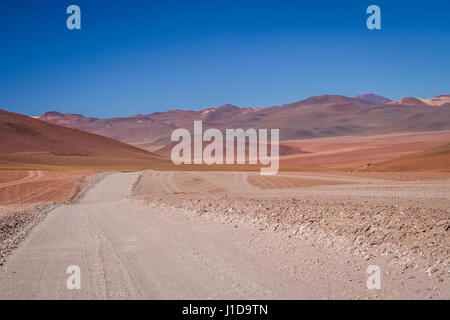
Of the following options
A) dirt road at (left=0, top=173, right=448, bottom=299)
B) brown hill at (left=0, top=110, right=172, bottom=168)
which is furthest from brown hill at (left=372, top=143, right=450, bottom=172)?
brown hill at (left=0, top=110, right=172, bottom=168)

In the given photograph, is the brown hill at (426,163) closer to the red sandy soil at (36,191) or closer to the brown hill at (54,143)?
the red sandy soil at (36,191)

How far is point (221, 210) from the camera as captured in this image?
1317cm

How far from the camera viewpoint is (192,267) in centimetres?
725

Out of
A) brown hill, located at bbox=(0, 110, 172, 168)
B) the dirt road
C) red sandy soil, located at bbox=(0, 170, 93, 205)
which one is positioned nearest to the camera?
the dirt road

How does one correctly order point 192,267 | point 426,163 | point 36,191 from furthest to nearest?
point 426,163
point 36,191
point 192,267

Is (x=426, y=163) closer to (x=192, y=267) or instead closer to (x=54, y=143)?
(x=192, y=267)

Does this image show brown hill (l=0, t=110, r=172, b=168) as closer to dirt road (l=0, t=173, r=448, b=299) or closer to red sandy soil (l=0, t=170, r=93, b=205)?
red sandy soil (l=0, t=170, r=93, b=205)

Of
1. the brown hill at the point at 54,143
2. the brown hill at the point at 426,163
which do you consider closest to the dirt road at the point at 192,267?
the brown hill at the point at 426,163

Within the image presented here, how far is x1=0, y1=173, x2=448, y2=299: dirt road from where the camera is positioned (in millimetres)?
5957

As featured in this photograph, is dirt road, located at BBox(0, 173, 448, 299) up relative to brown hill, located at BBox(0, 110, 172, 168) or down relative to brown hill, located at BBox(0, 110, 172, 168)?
down

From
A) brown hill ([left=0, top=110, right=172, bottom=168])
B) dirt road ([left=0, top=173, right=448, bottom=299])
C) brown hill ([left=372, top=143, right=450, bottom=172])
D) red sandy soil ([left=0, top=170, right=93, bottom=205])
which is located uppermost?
brown hill ([left=0, top=110, right=172, bottom=168])

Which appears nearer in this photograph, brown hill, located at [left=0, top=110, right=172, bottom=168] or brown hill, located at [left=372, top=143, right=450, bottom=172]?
brown hill, located at [left=372, top=143, right=450, bottom=172]

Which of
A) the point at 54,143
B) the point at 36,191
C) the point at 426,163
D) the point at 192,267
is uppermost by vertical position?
the point at 54,143

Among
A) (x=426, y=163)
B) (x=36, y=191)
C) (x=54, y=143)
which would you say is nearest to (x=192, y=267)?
(x=36, y=191)
